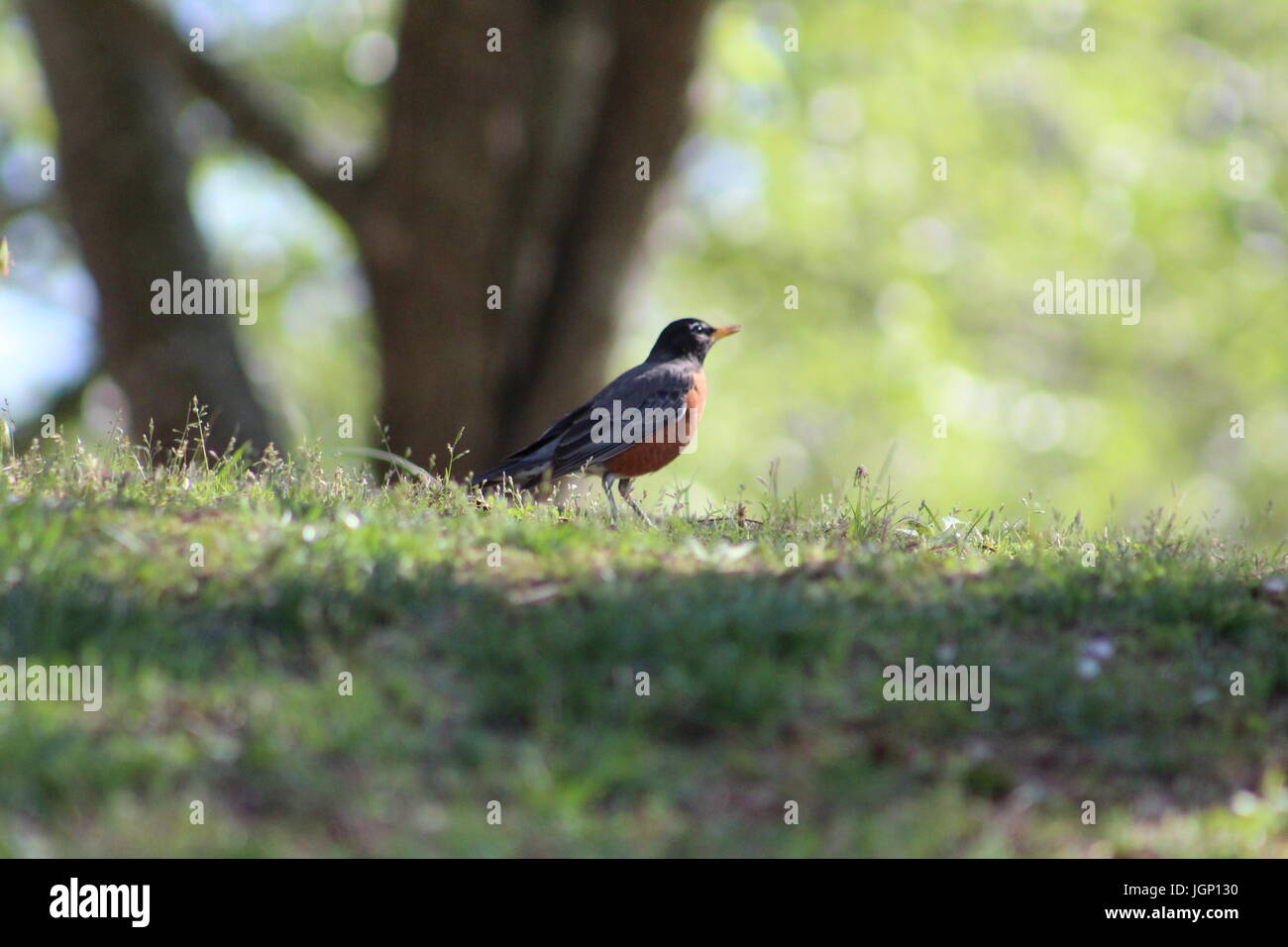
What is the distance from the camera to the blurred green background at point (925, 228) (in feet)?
54.9

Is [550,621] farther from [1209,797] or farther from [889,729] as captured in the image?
[1209,797]

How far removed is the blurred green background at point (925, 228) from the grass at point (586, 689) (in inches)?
375

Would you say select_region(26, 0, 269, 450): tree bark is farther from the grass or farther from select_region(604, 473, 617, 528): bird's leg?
the grass

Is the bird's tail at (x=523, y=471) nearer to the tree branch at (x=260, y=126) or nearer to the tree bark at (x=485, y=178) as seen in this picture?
the tree bark at (x=485, y=178)

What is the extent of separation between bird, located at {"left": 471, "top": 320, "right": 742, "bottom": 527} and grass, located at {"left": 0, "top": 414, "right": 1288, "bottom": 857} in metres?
1.66

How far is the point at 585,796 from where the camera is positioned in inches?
151

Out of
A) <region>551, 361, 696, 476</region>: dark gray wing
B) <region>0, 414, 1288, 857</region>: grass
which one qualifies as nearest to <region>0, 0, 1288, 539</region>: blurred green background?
<region>551, 361, 696, 476</region>: dark gray wing

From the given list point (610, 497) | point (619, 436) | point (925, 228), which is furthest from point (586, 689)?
point (925, 228)

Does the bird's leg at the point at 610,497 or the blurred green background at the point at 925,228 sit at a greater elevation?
the blurred green background at the point at 925,228

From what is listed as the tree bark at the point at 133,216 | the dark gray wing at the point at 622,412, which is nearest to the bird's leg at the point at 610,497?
the dark gray wing at the point at 622,412

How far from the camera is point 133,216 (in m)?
11.2

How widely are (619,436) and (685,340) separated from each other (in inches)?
68.1

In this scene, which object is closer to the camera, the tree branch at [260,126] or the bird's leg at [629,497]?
the bird's leg at [629,497]

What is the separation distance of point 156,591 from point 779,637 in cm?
227
